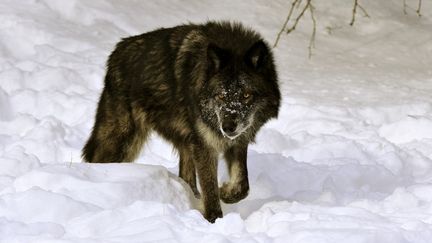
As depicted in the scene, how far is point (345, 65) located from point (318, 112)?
2.42 metres

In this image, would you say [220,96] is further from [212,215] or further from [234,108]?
[212,215]

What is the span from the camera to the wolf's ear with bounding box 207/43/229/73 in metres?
5.90

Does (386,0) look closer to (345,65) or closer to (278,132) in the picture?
(345,65)

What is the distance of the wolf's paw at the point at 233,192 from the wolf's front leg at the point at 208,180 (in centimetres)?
18

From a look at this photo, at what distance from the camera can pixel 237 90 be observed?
5922mm

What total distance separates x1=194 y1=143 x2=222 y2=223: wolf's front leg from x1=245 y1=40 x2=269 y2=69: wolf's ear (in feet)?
2.42

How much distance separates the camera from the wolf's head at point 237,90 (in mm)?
5875

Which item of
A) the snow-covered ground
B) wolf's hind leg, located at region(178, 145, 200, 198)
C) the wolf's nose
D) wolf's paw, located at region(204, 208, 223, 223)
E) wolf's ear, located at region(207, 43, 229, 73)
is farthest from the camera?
wolf's hind leg, located at region(178, 145, 200, 198)

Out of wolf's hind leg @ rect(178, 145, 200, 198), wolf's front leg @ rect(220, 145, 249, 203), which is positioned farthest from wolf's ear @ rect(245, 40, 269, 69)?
wolf's hind leg @ rect(178, 145, 200, 198)

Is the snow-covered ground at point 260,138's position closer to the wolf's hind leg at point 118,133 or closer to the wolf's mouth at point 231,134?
the wolf's hind leg at point 118,133

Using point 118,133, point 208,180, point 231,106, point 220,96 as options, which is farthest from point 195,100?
point 118,133

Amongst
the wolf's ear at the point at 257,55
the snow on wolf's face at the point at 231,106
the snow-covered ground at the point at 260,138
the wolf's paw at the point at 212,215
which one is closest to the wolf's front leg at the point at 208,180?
the wolf's paw at the point at 212,215

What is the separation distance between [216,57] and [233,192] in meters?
1.10

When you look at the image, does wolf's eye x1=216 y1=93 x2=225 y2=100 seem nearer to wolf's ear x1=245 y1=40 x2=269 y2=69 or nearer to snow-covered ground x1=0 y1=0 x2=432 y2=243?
wolf's ear x1=245 y1=40 x2=269 y2=69
